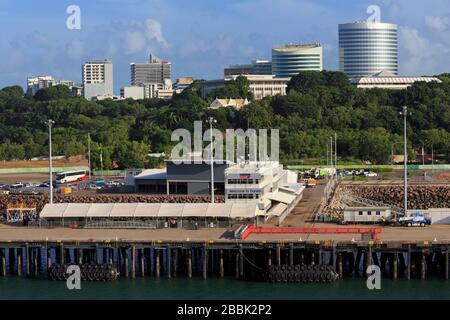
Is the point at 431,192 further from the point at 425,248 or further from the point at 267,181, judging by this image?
the point at 425,248

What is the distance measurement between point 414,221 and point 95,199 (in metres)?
19.5

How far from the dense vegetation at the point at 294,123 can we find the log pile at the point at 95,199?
34.3m

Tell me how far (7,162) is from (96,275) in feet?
221

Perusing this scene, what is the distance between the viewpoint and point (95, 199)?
219ft

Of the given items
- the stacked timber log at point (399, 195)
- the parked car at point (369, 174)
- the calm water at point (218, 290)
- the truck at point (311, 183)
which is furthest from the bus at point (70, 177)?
the calm water at point (218, 290)

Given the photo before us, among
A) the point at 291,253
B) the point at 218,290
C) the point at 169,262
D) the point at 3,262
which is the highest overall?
the point at 291,253

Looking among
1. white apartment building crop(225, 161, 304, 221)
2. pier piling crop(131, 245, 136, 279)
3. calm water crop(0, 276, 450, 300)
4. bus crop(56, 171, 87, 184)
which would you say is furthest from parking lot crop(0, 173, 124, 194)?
calm water crop(0, 276, 450, 300)

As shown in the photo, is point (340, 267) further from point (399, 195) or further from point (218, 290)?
point (399, 195)

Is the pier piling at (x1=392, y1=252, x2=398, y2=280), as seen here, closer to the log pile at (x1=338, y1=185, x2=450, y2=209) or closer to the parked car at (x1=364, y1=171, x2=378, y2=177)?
the log pile at (x1=338, y1=185, x2=450, y2=209)

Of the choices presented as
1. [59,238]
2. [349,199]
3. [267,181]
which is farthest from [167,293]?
[349,199]

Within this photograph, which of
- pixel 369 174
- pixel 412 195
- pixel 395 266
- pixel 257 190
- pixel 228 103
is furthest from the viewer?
pixel 228 103

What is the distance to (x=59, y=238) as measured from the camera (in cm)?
5469

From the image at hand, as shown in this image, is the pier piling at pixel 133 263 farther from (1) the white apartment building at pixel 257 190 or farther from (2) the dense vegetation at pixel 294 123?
(2) the dense vegetation at pixel 294 123

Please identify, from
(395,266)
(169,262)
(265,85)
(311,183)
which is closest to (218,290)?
(169,262)
